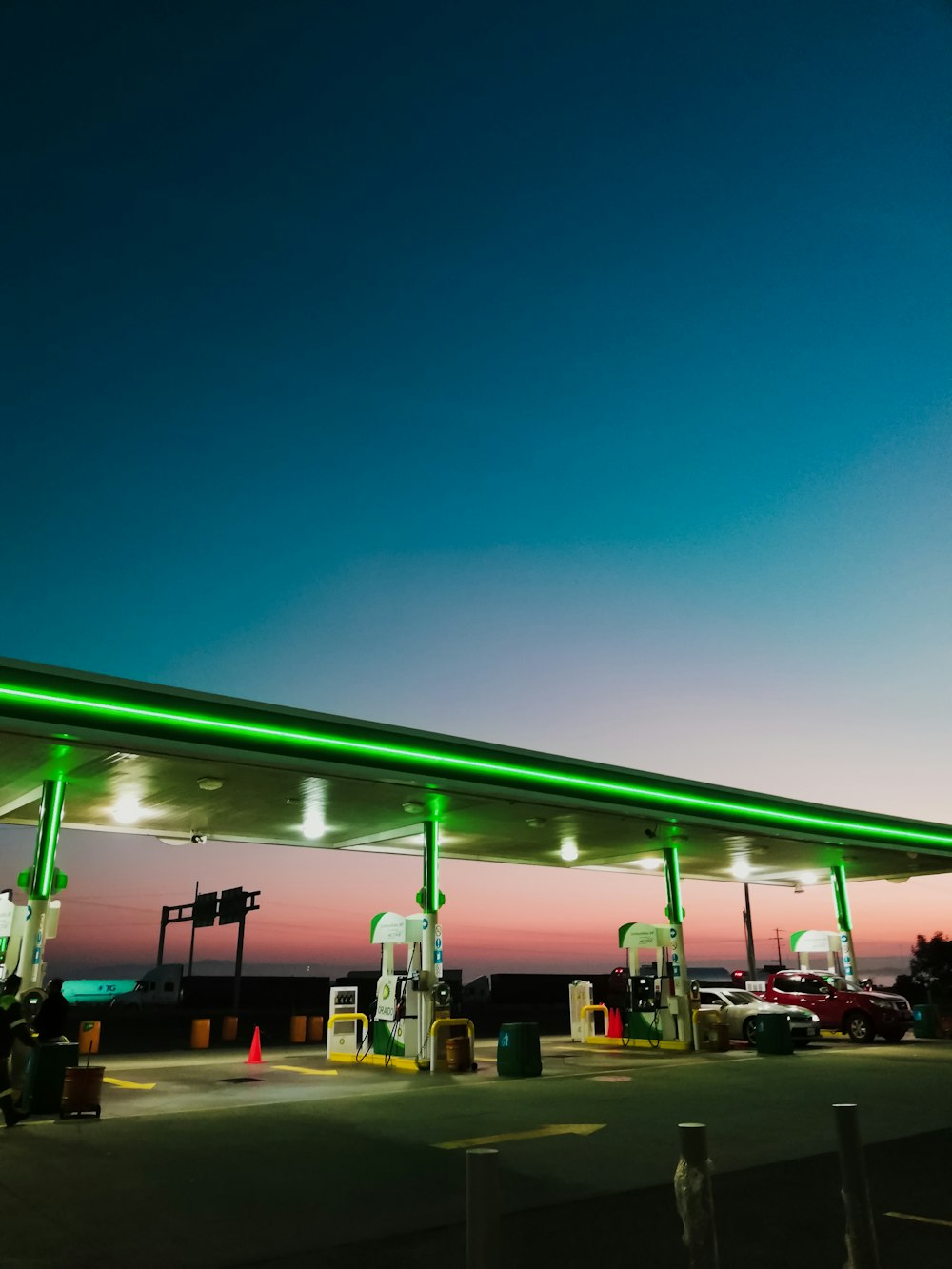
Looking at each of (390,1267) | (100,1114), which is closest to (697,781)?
(100,1114)

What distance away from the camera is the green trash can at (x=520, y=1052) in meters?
16.4

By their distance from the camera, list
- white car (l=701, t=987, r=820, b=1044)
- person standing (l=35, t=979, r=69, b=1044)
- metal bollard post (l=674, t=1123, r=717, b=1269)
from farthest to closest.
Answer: white car (l=701, t=987, r=820, b=1044) → person standing (l=35, t=979, r=69, b=1044) → metal bollard post (l=674, t=1123, r=717, b=1269)

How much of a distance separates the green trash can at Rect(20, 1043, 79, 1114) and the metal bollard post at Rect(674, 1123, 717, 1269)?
10028mm

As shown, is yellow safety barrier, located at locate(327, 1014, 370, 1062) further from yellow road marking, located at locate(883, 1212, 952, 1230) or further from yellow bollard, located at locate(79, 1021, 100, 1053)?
yellow road marking, located at locate(883, 1212, 952, 1230)

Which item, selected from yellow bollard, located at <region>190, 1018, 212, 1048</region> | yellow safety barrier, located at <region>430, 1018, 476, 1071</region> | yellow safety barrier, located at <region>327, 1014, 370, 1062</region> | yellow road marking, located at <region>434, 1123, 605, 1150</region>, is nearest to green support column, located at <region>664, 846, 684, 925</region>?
yellow safety barrier, located at <region>430, 1018, 476, 1071</region>

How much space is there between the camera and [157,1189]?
8.05 metres

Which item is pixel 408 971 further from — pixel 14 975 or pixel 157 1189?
pixel 157 1189

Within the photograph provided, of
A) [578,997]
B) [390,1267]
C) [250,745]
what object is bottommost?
[390,1267]

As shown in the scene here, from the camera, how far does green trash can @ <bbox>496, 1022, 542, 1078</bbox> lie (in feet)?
53.8

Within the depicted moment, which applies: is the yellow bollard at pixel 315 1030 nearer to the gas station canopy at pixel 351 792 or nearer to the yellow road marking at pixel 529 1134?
the gas station canopy at pixel 351 792

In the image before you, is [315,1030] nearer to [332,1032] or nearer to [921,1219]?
[332,1032]

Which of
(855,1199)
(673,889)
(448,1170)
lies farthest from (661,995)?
(855,1199)

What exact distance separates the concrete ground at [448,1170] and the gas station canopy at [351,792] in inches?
183

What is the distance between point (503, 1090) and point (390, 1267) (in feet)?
30.1
